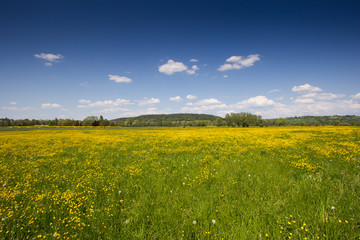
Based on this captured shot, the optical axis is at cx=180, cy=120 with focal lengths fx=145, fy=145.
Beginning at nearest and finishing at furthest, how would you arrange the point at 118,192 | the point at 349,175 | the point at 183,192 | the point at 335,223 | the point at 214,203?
Answer: the point at 335,223 < the point at 214,203 < the point at 183,192 < the point at 118,192 < the point at 349,175

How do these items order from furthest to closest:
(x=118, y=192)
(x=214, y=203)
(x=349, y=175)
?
(x=349, y=175)
(x=118, y=192)
(x=214, y=203)

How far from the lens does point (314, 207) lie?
392 centimetres

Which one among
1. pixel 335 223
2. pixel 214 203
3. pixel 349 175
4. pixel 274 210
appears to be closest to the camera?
pixel 335 223

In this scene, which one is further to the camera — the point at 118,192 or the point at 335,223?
the point at 118,192

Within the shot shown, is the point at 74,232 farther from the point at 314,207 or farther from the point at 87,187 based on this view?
the point at 314,207

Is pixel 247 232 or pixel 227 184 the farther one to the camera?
pixel 227 184

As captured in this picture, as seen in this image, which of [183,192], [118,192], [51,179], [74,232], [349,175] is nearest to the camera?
[74,232]

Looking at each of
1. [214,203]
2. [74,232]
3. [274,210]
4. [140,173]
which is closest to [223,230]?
[214,203]

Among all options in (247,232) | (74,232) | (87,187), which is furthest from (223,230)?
(87,187)

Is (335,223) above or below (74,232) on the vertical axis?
above

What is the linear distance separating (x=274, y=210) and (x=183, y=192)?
8.77ft

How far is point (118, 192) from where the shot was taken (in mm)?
5363

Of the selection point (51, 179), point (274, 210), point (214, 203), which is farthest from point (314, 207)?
point (51, 179)

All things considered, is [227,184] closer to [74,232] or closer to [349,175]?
[74,232]
